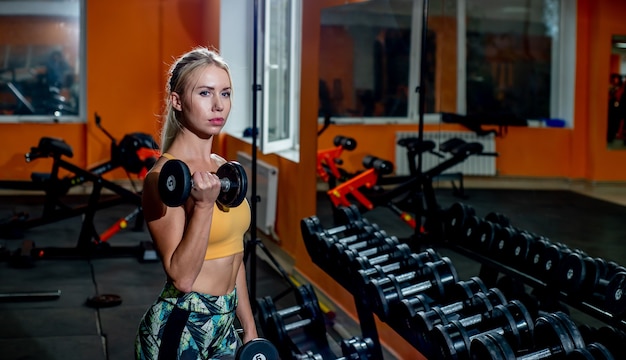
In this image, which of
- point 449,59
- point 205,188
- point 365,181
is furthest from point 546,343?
point 365,181

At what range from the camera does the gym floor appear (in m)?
2.59

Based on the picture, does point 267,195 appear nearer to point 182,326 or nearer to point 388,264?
point 388,264

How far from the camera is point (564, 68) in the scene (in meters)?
2.79

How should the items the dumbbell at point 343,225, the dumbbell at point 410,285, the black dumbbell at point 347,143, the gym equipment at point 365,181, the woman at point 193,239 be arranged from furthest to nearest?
the black dumbbell at point 347,143 < the gym equipment at point 365,181 < the dumbbell at point 343,225 < the dumbbell at point 410,285 < the woman at point 193,239

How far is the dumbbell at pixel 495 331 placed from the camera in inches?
77.1

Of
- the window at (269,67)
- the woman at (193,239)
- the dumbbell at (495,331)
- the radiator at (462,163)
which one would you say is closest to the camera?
the woman at (193,239)

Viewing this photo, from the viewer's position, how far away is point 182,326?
5.22ft

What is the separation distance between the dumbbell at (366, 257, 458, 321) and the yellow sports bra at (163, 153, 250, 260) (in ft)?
2.60

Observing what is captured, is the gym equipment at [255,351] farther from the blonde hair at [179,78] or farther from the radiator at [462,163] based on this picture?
the radiator at [462,163]

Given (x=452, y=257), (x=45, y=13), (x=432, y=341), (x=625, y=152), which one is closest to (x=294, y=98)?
(x=452, y=257)

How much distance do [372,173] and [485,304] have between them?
4.67 ft

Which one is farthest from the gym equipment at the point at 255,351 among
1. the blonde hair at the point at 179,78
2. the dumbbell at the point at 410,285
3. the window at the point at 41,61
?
the window at the point at 41,61

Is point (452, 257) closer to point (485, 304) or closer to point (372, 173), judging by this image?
point (372, 173)

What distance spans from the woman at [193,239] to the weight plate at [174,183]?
94mm
